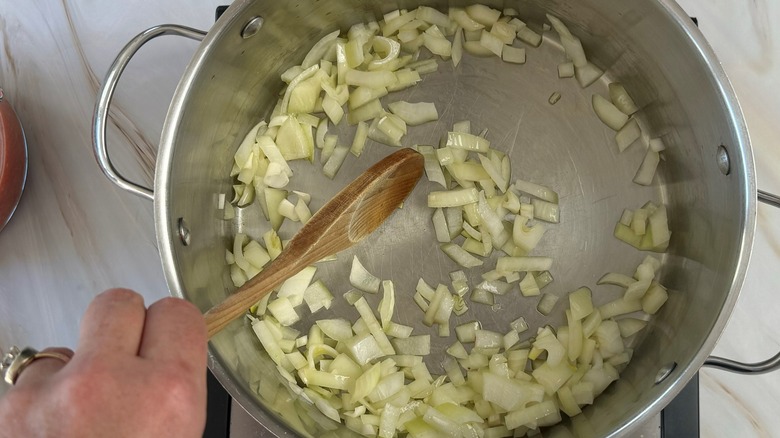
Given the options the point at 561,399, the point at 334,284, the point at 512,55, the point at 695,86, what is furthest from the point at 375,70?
the point at 561,399

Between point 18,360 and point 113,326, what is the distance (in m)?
0.09

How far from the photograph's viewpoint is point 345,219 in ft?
3.20

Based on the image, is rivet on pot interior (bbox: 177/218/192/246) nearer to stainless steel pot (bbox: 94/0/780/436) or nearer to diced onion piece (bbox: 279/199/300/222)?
stainless steel pot (bbox: 94/0/780/436)

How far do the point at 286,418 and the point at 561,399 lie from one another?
1.54 ft

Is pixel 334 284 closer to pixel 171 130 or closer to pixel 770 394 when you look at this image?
pixel 171 130

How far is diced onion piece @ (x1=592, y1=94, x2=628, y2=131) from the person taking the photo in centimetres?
116

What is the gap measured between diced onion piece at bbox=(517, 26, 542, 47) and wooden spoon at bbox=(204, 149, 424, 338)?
337 mm

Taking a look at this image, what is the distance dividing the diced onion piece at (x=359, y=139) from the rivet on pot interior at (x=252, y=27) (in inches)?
10.6

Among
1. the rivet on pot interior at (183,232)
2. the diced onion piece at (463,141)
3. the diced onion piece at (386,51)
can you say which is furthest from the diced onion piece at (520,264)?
the rivet on pot interior at (183,232)

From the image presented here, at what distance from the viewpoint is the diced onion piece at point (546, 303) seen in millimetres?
1112

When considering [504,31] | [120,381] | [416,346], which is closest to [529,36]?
[504,31]

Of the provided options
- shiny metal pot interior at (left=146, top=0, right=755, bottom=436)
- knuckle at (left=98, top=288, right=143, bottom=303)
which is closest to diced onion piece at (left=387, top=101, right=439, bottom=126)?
shiny metal pot interior at (left=146, top=0, right=755, bottom=436)

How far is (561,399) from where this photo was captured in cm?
105

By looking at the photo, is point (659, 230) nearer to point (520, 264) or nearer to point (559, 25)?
point (520, 264)
